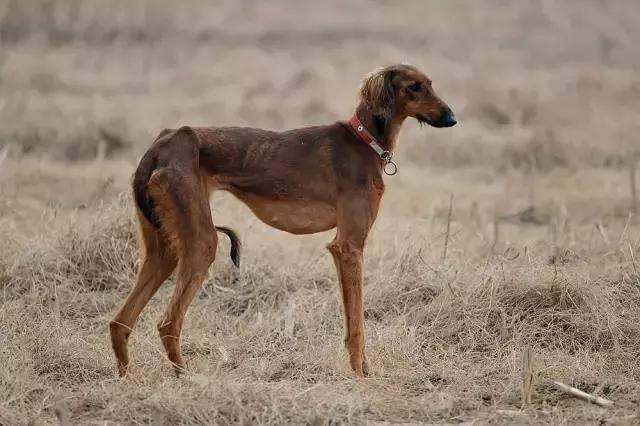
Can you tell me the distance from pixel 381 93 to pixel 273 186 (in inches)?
38.2

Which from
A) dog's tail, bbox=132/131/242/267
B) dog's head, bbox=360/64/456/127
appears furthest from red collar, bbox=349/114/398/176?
dog's tail, bbox=132/131/242/267

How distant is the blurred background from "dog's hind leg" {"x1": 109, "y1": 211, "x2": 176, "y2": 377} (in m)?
8.57

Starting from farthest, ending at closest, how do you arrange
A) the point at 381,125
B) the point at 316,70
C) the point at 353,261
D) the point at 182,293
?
the point at 316,70 → the point at 381,125 → the point at 353,261 → the point at 182,293

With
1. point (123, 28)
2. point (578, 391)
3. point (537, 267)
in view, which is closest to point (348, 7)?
point (123, 28)

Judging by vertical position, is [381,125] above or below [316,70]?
below

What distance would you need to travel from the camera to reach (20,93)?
736 inches

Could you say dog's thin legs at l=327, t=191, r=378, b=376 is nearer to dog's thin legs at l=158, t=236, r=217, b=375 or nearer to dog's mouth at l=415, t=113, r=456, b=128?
dog's mouth at l=415, t=113, r=456, b=128

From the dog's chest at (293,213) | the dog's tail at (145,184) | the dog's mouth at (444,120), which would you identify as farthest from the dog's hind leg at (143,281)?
the dog's mouth at (444,120)

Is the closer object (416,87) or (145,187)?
(145,187)

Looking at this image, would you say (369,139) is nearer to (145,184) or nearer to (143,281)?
(145,184)

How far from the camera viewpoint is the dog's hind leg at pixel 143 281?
6809 mm

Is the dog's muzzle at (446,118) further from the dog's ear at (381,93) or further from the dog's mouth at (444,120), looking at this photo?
the dog's ear at (381,93)

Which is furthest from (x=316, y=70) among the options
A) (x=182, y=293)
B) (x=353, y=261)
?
(x=182, y=293)

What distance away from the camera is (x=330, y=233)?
12078 mm
